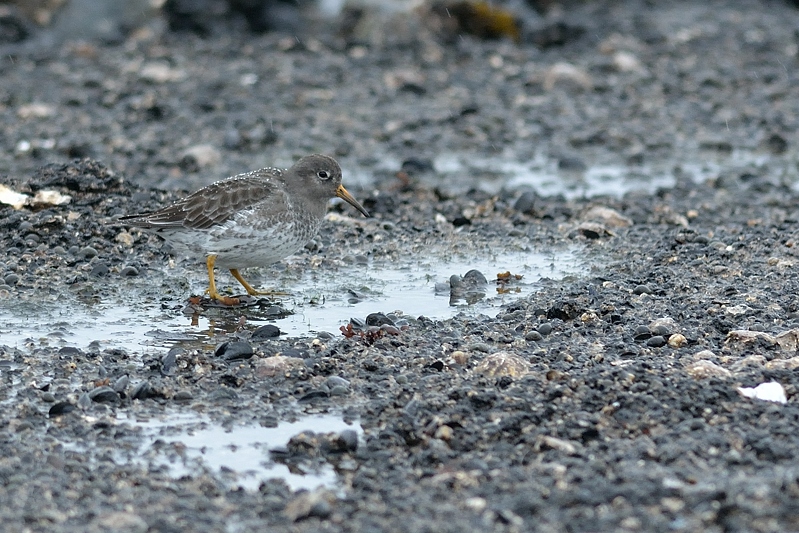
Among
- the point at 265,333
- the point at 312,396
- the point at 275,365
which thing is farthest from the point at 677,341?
the point at 265,333

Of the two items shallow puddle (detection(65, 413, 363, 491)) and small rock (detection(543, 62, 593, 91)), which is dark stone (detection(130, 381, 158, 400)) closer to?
shallow puddle (detection(65, 413, 363, 491))

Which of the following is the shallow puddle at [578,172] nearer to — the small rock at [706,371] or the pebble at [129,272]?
the pebble at [129,272]

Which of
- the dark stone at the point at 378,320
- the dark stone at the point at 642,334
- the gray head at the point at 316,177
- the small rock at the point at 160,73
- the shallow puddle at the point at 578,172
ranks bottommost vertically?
the dark stone at the point at 378,320

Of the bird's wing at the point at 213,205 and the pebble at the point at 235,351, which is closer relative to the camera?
the pebble at the point at 235,351

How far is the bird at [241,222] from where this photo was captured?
9.21m

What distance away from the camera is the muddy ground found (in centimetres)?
549

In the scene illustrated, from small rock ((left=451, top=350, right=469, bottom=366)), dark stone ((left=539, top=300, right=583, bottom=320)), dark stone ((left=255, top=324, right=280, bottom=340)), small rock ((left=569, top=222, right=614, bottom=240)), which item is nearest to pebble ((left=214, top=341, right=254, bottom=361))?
dark stone ((left=255, top=324, right=280, bottom=340))

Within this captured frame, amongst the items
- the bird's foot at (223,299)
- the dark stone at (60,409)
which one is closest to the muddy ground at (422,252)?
the dark stone at (60,409)

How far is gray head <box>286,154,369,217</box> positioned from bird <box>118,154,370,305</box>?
0.5 inches

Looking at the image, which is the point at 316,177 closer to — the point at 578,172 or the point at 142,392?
the point at 142,392

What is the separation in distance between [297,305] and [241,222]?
2.75 ft

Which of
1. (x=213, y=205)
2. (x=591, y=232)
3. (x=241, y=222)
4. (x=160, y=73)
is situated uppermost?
(x=160, y=73)

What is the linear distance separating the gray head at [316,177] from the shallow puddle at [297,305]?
0.76m

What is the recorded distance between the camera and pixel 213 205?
370 inches
